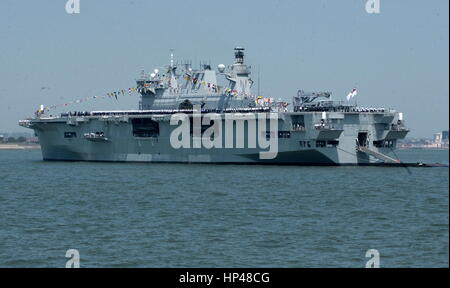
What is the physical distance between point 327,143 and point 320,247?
1436 inches

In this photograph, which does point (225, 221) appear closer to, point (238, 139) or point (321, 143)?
point (321, 143)

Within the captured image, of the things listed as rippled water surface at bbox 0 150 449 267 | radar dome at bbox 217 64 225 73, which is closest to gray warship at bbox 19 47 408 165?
radar dome at bbox 217 64 225 73

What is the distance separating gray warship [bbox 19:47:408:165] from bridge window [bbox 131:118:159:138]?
8 centimetres

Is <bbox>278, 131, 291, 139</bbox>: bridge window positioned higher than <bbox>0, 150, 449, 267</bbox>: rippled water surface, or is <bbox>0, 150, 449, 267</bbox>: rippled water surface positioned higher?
<bbox>278, 131, 291, 139</bbox>: bridge window

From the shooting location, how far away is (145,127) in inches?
2625

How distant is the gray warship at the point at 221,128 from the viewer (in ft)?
194

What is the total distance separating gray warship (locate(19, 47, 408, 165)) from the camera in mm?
59156

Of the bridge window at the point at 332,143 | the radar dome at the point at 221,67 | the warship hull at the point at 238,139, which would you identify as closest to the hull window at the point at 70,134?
the warship hull at the point at 238,139

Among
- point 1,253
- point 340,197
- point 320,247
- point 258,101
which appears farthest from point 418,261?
point 258,101

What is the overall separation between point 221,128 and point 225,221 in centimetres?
3428

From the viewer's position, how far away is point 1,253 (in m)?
22.2

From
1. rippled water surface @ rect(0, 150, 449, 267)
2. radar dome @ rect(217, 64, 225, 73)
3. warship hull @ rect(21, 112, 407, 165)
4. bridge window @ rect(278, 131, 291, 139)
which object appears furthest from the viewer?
radar dome @ rect(217, 64, 225, 73)

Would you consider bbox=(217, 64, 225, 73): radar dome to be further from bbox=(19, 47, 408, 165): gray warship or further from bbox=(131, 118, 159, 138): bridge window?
bbox=(131, 118, 159, 138): bridge window

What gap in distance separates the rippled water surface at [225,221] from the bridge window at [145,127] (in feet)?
53.2
